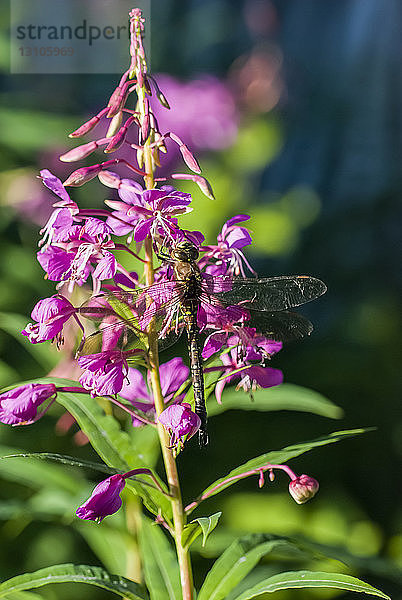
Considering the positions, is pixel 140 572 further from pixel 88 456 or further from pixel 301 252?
pixel 301 252

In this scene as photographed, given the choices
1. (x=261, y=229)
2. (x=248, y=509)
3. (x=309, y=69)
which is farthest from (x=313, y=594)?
(x=309, y=69)

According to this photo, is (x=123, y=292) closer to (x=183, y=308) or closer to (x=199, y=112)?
(x=183, y=308)

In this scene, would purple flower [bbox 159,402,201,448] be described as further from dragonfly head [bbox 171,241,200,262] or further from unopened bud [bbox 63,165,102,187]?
unopened bud [bbox 63,165,102,187]

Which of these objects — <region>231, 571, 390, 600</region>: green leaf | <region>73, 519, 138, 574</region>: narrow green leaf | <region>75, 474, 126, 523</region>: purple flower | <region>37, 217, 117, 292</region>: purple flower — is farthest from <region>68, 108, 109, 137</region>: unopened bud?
<region>73, 519, 138, 574</region>: narrow green leaf

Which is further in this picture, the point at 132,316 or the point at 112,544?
the point at 112,544

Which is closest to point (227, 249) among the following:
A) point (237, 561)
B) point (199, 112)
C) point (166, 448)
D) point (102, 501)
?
point (166, 448)

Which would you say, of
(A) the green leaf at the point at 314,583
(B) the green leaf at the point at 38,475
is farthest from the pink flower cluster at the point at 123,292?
(B) the green leaf at the point at 38,475

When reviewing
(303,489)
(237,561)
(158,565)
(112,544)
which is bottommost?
(112,544)
